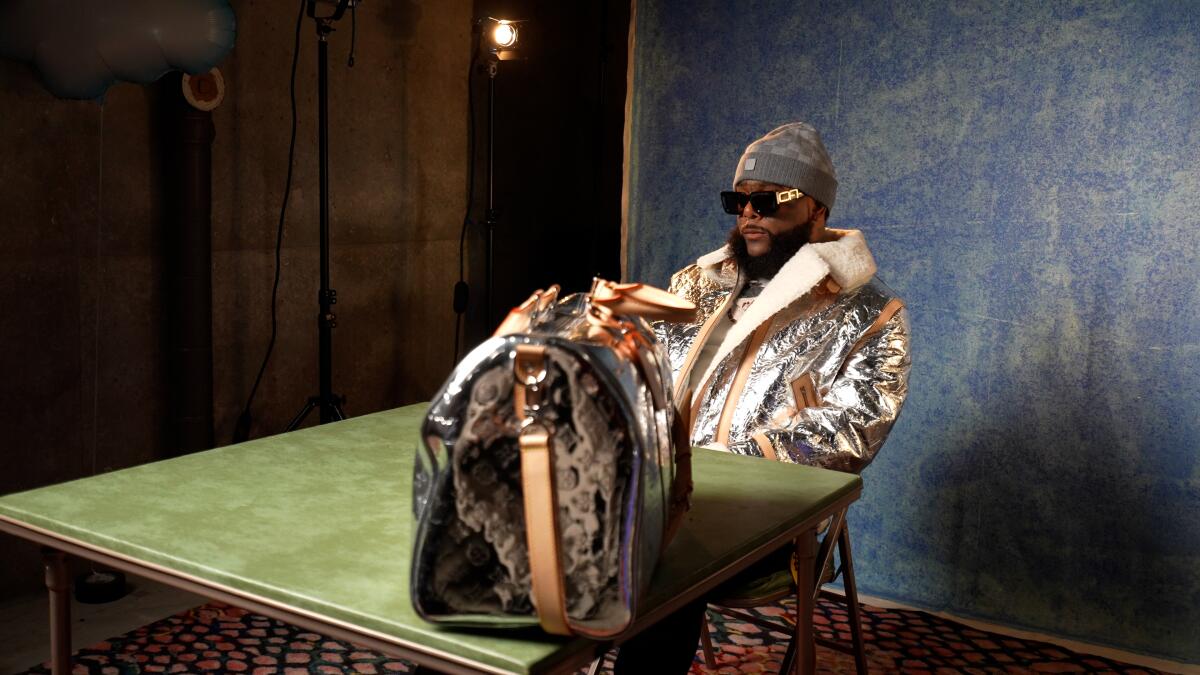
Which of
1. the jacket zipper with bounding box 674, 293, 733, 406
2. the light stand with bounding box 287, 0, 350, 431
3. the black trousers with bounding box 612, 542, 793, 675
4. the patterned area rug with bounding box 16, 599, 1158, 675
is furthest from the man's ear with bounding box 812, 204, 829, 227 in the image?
the light stand with bounding box 287, 0, 350, 431

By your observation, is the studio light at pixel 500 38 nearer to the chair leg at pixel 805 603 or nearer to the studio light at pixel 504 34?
the studio light at pixel 504 34

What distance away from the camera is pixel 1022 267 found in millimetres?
3574

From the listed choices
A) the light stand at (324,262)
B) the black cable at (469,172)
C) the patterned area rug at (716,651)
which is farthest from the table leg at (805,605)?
the black cable at (469,172)

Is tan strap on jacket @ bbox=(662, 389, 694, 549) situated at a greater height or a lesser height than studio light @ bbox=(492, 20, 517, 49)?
lesser

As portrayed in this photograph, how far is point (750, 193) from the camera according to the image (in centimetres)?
295

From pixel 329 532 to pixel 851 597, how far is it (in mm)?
1563

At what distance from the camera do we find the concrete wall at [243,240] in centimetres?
349

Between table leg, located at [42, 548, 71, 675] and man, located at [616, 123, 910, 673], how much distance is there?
1.38 m

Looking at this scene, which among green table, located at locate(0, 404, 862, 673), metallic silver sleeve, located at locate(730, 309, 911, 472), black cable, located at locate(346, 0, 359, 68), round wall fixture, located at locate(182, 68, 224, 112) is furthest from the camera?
black cable, located at locate(346, 0, 359, 68)

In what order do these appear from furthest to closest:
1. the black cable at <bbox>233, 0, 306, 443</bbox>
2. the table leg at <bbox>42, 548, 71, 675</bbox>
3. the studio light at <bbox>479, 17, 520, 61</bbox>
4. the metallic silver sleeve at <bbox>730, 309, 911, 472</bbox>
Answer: the studio light at <bbox>479, 17, 520, 61</bbox>
the black cable at <bbox>233, 0, 306, 443</bbox>
the metallic silver sleeve at <bbox>730, 309, 911, 472</bbox>
the table leg at <bbox>42, 548, 71, 675</bbox>

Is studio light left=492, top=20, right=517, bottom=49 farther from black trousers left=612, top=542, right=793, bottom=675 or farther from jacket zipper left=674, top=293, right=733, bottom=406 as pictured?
black trousers left=612, top=542, right=793, bottom=675

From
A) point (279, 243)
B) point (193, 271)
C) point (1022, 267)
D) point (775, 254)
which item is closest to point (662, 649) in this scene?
point (775, 254)

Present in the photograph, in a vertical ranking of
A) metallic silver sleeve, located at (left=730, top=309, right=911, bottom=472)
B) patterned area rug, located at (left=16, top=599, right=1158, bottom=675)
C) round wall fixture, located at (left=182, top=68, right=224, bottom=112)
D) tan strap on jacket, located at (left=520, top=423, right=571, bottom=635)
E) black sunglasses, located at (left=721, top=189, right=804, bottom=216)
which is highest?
round wall fixture, located at (left=182, top=68, right=224, bottom=112)

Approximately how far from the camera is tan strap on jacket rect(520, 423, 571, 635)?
1059 mm
